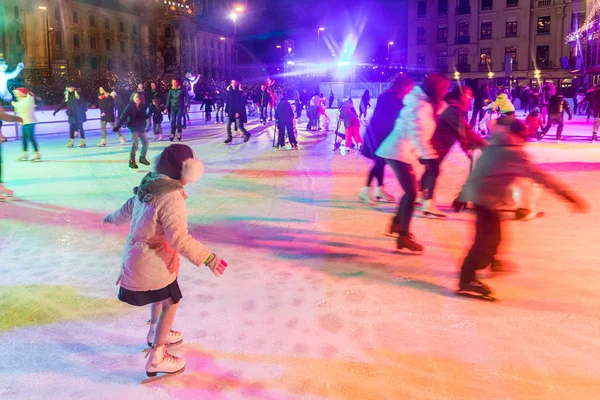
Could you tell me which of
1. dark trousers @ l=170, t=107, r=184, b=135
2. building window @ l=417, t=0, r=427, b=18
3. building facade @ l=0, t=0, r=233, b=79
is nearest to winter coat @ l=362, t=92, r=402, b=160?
dark trousers @ l=170, t=107, r=184, b=135

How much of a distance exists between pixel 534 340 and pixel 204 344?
1.95 m

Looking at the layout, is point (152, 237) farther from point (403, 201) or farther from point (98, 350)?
point (403, 201)

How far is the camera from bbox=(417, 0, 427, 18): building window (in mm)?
63469

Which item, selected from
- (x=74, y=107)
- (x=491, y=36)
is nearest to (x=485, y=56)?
(x=491, y=36)

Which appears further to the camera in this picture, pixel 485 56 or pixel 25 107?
pixel 485 56

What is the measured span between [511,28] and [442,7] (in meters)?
7.71

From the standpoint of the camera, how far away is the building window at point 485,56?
60344mm

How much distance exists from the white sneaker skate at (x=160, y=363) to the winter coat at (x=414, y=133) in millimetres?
3058

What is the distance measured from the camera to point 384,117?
6.80 m

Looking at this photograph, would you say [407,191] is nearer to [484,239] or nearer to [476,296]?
[484,239]

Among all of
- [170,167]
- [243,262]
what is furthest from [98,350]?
[243,262]

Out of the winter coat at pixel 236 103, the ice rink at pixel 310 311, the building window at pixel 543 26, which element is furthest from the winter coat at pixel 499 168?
the building window at pixel 543 26

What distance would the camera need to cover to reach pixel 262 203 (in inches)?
309

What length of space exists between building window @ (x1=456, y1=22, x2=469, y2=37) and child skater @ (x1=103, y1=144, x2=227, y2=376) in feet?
208
